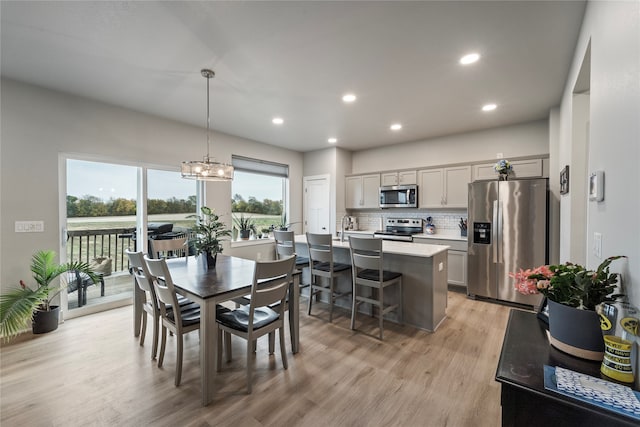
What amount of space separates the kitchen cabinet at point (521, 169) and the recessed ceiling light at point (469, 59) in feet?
7.67

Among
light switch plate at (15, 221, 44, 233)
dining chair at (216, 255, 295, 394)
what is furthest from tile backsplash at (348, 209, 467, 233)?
light switch plate at (15, 221, 44, 233)

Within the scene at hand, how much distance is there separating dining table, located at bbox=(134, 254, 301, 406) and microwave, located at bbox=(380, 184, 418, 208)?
10.7 ft

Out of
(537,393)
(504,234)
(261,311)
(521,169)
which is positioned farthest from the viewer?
(521,169)

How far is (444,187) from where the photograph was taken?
4.75 meters

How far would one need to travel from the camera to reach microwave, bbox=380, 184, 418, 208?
5016 mm

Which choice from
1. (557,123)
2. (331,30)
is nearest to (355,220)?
(557,123)

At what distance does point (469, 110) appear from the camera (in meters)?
3.63

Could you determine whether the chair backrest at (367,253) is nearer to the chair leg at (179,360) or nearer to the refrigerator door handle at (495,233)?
the chair leg at (179,360)

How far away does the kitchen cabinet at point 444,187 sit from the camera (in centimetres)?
456

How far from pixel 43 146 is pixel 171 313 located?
2.54 metres

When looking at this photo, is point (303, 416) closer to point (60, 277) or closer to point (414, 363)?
point (414, 363)

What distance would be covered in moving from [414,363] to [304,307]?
1.73 meters

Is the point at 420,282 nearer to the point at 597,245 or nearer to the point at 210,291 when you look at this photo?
the point at 597,245

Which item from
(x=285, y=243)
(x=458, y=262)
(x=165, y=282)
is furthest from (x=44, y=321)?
(x=458, y=262)
